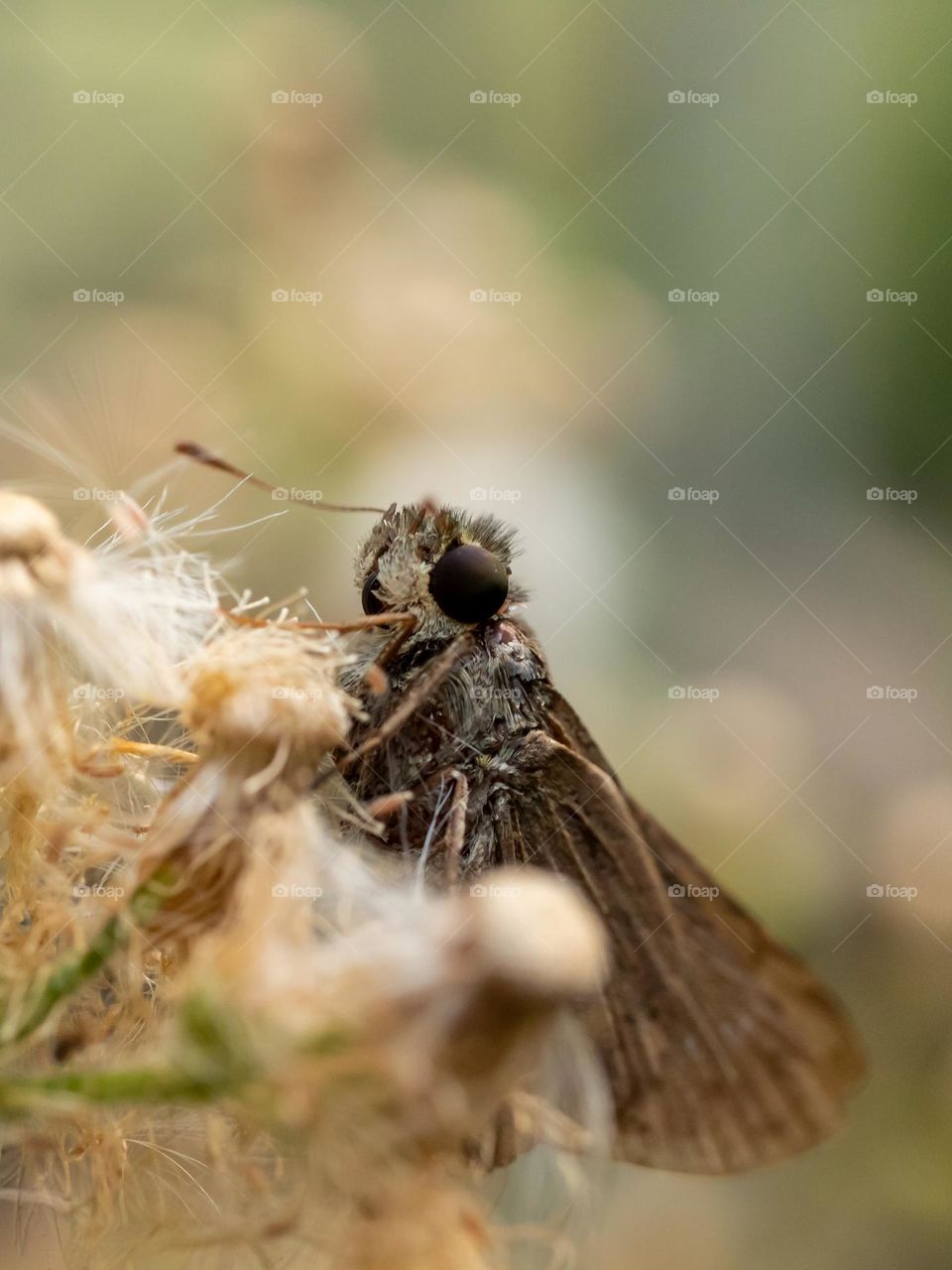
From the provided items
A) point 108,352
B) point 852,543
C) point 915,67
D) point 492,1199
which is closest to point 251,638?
point 492,1199

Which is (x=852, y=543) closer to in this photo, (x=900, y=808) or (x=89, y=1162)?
(x=900, y=808)

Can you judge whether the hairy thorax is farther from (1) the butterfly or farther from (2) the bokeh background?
(2) the bokeh background

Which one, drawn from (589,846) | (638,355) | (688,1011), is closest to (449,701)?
(589,846)

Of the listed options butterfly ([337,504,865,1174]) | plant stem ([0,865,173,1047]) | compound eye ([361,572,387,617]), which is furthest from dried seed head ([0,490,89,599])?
compound eye ([361,572,387,617])

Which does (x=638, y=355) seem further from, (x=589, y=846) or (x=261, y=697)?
(x=261, y=697)

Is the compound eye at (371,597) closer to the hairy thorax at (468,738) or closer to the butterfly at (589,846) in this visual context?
the butterfly at (589,846)

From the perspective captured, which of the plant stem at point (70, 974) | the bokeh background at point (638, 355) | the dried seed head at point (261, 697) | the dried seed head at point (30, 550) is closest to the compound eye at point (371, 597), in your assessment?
the bokeh background at point (638, 355)
